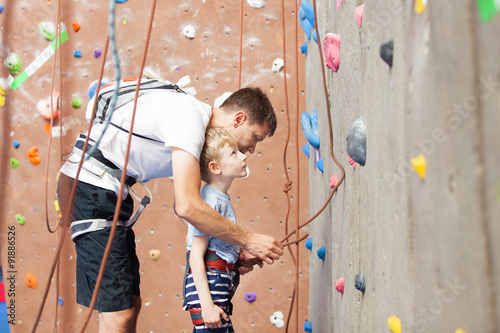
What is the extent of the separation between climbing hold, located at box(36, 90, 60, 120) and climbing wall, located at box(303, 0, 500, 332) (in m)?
1.88

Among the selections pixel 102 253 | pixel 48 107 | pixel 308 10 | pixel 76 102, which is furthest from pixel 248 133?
pixel 48 107

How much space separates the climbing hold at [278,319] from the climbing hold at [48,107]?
154cm

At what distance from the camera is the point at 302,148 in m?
2.61

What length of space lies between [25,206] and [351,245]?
2.07 metres

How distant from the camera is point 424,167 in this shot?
772mm

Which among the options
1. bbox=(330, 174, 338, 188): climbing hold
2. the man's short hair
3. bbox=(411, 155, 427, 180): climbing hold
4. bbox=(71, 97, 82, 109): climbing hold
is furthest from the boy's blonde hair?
bbox=(71, 97, 82, 109): climbing hold

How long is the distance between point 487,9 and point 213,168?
3.32 feet

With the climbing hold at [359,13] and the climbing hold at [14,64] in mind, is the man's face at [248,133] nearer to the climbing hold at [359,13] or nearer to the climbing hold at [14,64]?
the climbing hold at [359,13]

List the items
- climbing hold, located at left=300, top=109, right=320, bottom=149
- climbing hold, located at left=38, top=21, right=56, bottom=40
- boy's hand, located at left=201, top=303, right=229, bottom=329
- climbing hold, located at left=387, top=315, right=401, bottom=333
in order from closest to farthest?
climbing hold, located at left=387, top=315, right=401, bottom=333
boy's hand, located at left=201, top=303, right=229, bottom=329
climbing hold, located at left=300, top=109, right=320, bottom=149
climbing hold, located at left=38, top=21, right=56, bottom=40

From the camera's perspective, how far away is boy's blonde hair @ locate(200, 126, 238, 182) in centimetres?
149

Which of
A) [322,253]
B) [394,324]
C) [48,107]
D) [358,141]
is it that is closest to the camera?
[394,324]

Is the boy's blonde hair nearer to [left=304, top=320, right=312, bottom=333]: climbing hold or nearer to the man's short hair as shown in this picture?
the man's short hair

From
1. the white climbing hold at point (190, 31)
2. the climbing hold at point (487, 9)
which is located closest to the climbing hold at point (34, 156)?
the white climbing hold at point (190, 31)

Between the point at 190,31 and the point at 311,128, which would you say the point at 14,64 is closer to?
the point at 190,31
